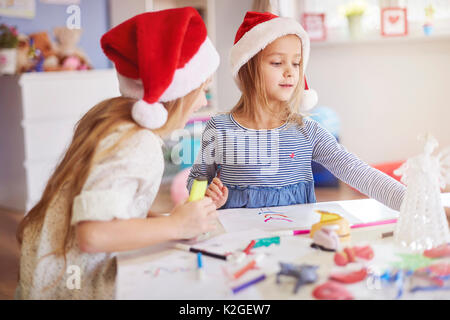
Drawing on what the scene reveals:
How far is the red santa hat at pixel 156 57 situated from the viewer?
Answer: 30.5 inches

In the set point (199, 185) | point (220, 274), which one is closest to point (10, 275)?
point (199, 185)

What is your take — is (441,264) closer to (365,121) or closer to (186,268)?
(186,268)

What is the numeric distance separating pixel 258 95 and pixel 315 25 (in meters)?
1.94

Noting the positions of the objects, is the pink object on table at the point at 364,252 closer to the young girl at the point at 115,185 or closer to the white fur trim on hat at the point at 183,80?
the young girl at the point at 115,185

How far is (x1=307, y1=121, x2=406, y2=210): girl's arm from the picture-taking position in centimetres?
99

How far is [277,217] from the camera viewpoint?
0.94 metres

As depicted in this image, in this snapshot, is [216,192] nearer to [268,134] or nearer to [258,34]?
[268,134]

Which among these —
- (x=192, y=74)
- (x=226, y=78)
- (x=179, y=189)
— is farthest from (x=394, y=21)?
(x=192, y=74)

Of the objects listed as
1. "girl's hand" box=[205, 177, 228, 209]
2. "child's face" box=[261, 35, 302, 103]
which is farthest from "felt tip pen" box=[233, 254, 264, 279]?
"child's face" box=[261, 35, 302, 103]

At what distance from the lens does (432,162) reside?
0.76 meters

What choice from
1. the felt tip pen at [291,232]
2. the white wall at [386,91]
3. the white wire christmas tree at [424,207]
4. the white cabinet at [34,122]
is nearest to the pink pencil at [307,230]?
A: the felt tip pen at [291,232]

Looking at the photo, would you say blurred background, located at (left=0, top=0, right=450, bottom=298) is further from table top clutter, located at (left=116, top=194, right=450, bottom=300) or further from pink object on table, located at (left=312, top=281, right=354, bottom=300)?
pink object on table, located at (left=312, top=281, right=354, bottom=300)
